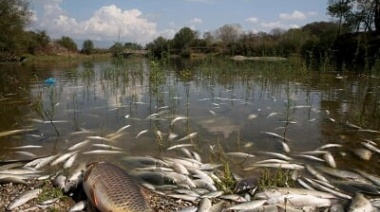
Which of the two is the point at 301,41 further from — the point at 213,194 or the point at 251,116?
the point at 213,194

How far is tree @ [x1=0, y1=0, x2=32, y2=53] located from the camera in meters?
41.7

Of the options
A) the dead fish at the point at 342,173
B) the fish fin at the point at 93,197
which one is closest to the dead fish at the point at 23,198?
the fish fin at the point at 93,197

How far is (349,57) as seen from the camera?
3133 centimetres

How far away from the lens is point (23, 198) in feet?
14.1

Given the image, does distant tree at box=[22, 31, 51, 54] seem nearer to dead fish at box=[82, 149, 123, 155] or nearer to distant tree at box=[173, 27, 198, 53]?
distant tree at box=[173, 27, 198, 53]

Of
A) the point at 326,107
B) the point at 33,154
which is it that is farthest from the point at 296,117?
the point at 33,154

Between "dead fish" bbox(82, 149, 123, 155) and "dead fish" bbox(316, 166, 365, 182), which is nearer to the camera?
"dead fish" bbox(316, 166, 365, 182)

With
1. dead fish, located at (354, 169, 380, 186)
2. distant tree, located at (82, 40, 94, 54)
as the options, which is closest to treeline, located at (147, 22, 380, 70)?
dead fish, located at (354, 169, 380, 186)

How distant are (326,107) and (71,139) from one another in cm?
744

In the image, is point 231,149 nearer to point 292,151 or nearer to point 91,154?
point 292,151

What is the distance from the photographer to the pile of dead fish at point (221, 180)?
4203 mm

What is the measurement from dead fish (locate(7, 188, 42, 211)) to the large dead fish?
681 millimetres

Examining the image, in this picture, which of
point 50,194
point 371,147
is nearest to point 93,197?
point 50,194

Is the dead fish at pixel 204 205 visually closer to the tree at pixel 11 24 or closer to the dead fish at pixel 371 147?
the dead fish at pixel 371 147
